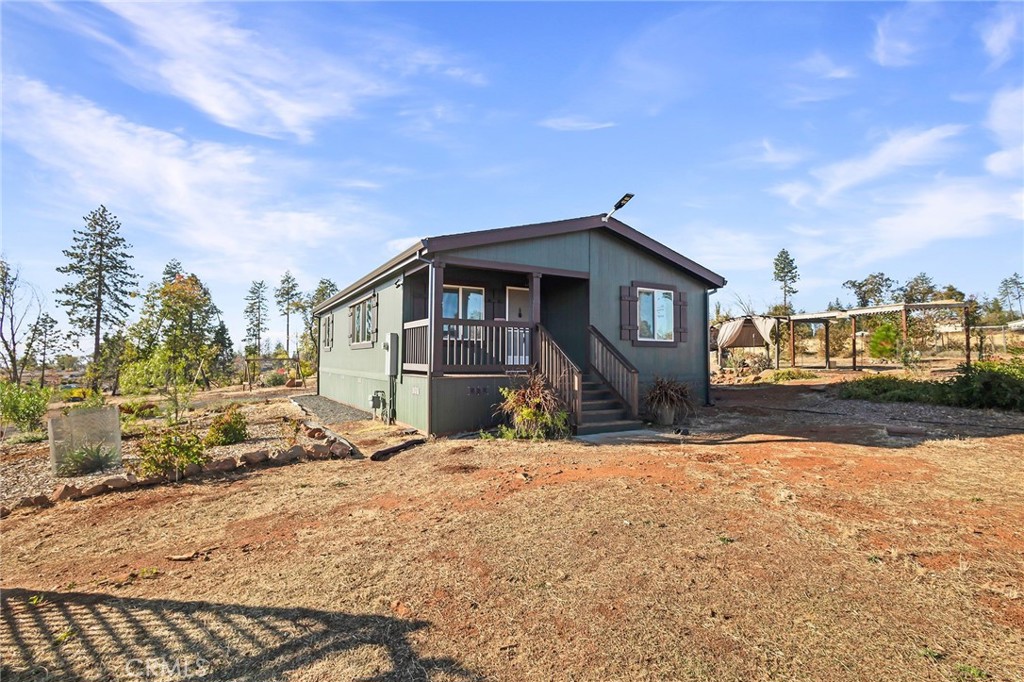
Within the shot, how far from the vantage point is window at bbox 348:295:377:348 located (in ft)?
39.3

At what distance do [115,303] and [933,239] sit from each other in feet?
143

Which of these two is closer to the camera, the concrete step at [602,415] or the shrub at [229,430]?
the shrub at [229,430]

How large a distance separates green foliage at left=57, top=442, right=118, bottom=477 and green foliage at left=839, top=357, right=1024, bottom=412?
1490 centimetres

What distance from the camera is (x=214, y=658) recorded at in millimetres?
2268

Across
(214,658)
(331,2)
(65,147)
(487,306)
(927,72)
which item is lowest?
(214,658)

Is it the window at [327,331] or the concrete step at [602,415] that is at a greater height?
the window at [327,331]

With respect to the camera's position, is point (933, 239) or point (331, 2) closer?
point (331, 2)

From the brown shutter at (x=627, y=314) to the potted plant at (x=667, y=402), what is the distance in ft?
5.67

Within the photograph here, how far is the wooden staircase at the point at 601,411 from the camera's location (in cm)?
836

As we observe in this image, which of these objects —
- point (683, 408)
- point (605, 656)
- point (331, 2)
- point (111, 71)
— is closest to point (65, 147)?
point (111, 71)

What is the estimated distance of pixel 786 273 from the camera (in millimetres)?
55812

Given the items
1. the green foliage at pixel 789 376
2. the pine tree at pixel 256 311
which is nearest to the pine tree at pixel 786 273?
the green foliage at pixel 789 376

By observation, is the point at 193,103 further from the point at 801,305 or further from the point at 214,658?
the point at 801,305

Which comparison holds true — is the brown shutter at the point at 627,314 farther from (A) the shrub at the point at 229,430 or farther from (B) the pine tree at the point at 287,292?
(B) the pine tree at the point at 287,292
